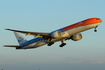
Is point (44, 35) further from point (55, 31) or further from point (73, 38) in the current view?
point (73, 38)

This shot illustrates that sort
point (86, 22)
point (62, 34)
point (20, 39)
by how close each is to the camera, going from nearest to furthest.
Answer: point (86, 22)
point (62, 34)
point (20, 39)

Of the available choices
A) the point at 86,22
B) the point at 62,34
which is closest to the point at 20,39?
the point at 62,34

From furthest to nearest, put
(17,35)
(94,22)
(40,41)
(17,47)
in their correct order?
(17,35), (17,47), (40,41), (94,22)

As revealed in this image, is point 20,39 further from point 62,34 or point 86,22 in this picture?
point 86,22

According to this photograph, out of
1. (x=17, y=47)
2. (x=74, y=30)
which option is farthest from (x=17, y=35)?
(x=74, y=30)

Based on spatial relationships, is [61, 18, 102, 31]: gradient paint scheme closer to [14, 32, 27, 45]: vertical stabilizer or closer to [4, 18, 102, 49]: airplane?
[4, 18, 102, 49]: airplane

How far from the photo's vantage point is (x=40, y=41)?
238ft

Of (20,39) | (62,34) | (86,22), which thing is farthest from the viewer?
(20,39)

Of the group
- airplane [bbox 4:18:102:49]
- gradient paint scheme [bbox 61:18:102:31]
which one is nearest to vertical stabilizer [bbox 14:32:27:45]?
airplane [bbox 4:18:102:49]

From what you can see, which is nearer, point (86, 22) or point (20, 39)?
point (86, 22)

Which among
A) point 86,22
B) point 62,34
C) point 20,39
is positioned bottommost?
point 62,34

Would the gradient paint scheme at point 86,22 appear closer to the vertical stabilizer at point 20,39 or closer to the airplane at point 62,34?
the airplane at point 62,34

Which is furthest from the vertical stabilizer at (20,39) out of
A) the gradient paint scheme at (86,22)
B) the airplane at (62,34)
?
the gradient paint scheme at (86,22)

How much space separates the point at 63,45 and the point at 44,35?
762 centimetres
